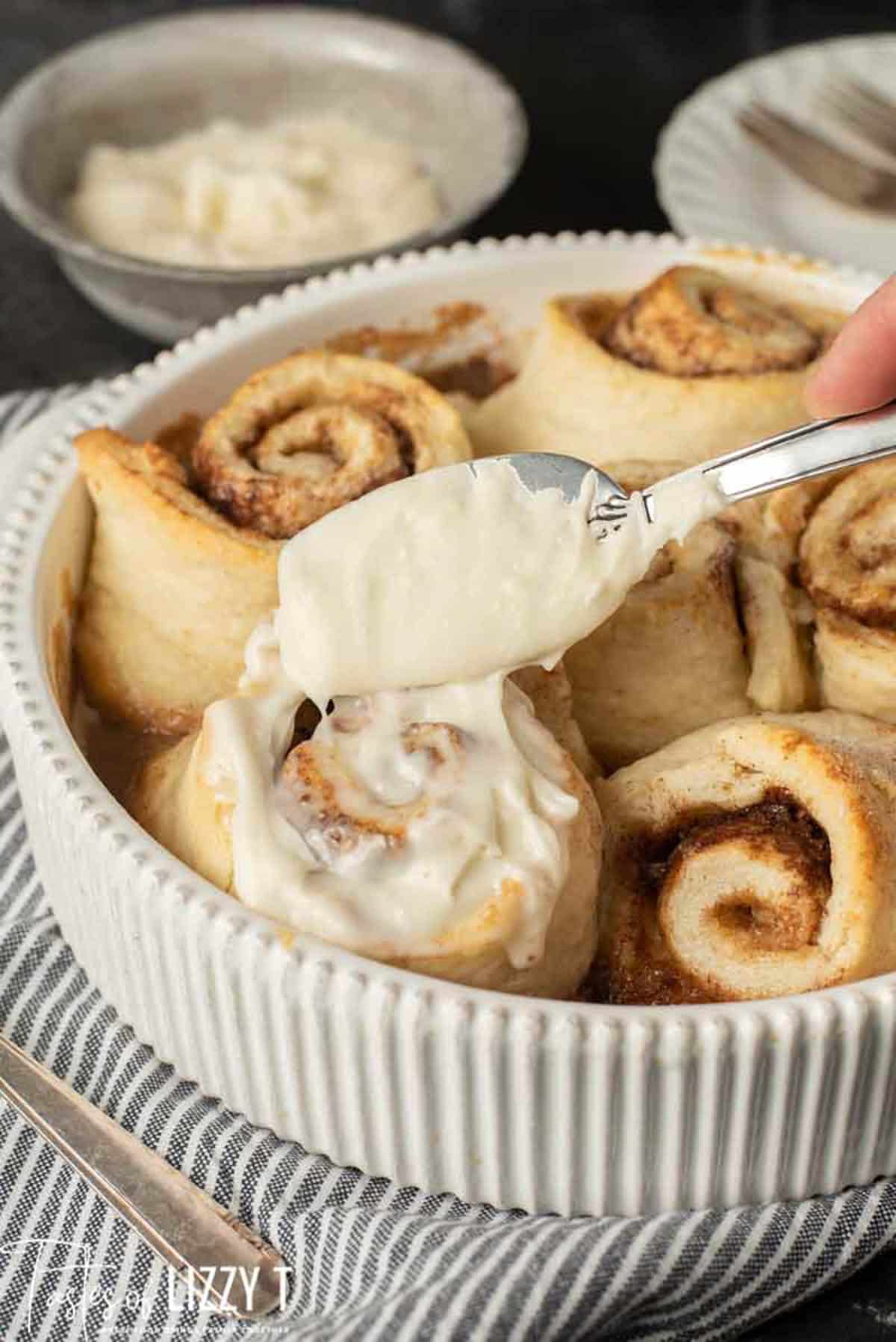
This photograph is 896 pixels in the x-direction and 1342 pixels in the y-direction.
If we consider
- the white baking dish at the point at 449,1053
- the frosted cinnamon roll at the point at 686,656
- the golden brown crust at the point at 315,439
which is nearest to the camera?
the white baking dish at the point at 449,1053

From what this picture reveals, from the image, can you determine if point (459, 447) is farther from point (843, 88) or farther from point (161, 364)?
point (843, 88)

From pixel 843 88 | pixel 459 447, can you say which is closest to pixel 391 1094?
pixel 459 447

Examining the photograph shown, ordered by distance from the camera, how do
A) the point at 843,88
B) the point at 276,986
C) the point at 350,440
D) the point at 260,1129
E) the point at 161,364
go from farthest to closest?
the point at 843,88
the point at 161,364
the point at 350,440
the point at 260,1129
the point at 276,986

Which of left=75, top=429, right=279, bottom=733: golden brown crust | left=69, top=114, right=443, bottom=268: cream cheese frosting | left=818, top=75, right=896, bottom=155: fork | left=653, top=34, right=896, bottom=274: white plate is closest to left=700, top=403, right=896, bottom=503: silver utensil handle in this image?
left=75, top=429, right=279, bottom=733: golden brown crust

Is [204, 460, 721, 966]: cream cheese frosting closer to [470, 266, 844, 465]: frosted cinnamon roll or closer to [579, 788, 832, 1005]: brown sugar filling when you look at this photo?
[579, 788, 832, 1005]: brown sugar filling

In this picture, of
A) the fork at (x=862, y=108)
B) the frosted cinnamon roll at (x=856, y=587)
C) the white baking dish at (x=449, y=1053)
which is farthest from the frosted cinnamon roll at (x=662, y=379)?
the fork at (x=862, y=108)

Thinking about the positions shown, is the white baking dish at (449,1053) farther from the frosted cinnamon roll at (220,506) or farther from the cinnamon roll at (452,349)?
the cinnamon roll at (452,349)
